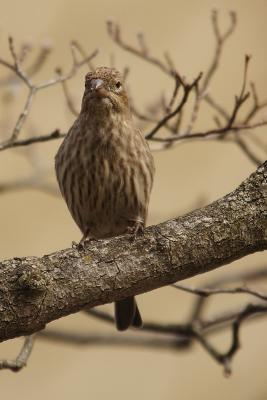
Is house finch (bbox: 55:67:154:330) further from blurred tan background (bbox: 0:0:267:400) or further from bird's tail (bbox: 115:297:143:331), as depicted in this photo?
blurred tan background (bbox: 0:0:267:400)

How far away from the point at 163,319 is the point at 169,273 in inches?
175

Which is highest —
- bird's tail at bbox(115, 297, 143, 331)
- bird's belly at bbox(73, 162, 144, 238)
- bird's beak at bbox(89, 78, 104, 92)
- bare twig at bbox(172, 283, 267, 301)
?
bird's beak at bbox(89, 78, 104, 92)

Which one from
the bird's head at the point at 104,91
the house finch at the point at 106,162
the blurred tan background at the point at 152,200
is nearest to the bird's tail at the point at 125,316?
the house finch at the point at 106,162

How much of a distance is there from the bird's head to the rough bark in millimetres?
1548

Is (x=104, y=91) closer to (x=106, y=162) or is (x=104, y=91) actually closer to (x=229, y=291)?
(x=106, y=162)

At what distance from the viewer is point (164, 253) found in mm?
3482

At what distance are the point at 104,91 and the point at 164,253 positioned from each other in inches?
66.1

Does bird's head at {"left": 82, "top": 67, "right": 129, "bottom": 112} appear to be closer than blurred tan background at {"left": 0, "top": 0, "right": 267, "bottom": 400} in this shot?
Yes

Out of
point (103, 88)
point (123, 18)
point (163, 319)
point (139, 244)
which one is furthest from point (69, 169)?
point (123, 18)

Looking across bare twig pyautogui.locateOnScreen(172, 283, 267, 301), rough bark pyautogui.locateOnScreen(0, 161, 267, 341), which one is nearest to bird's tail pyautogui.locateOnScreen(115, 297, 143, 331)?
bare twig pyautogui.locateOnScreen(172, 283, 267, 301)

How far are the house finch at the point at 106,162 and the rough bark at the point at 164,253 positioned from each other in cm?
147

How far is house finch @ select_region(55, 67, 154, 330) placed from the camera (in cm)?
500

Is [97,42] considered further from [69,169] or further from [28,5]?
[69,169]

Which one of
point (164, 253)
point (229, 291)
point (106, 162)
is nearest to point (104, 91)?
point (106, 162)
